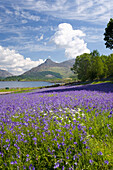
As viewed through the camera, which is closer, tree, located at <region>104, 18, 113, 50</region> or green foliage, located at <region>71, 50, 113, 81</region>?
tree, located at <region>104, 18, 113, 50</region>

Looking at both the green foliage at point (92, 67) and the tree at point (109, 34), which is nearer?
the tree at point (109, 34)

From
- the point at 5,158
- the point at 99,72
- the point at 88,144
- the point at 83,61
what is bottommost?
the point at 5,158

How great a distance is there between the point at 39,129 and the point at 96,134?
165 cm

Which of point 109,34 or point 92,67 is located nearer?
point 109,34

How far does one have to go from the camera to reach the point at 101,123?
452 centimetres

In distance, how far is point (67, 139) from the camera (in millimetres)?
3592

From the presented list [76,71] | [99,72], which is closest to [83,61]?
[76,71]

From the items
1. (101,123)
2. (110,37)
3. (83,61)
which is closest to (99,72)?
(83,61)

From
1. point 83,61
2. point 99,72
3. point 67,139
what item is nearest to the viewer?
point 67,139

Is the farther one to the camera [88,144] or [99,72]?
[99,72]

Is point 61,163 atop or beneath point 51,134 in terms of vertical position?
beneath

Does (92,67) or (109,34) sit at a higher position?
(109,34)

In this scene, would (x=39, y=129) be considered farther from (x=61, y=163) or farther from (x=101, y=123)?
(x=101, y=123)

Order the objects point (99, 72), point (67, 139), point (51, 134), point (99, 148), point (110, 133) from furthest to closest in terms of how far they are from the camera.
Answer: point (99, 72) → point (110, 133) → point (51, 134) → point (67, 139) → point (99, 148)
